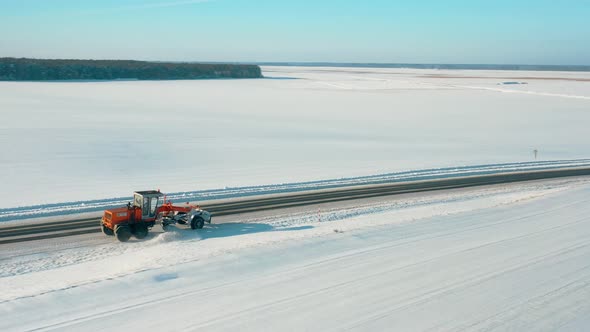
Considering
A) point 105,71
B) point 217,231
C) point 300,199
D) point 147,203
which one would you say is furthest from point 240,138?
point 105,71

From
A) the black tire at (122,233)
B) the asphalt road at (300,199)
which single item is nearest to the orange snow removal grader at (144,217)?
the black tire at (122,233)

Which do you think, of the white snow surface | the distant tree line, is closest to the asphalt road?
the white snow surface

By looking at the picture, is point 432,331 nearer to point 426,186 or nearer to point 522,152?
point 426,186

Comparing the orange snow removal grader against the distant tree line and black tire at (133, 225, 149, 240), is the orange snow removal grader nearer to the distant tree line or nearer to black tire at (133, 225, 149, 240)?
black tire at (133, 225, 149, 240)

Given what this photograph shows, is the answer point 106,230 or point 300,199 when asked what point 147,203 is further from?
point 300,199

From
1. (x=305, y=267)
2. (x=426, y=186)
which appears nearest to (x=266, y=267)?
(x=305, y=267)

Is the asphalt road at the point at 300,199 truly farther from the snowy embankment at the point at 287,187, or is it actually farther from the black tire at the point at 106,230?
the black tire at the point at 106,230
